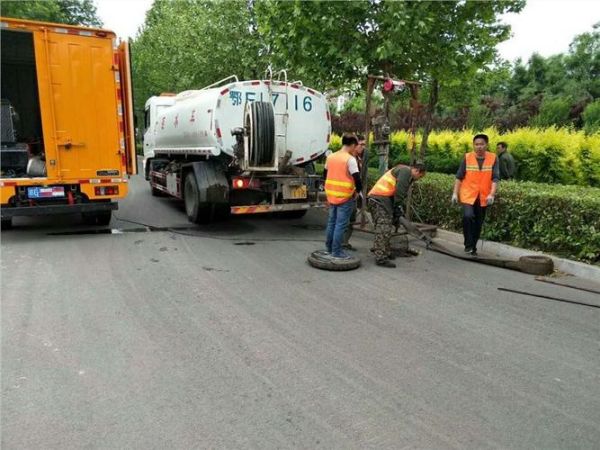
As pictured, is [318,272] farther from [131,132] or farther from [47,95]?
[47,95]

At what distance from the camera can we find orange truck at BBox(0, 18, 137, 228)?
737cm

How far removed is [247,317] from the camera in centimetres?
443

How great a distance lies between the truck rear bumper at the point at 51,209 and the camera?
24.1 ft

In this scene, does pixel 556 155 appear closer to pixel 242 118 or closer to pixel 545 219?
pixel 545 219

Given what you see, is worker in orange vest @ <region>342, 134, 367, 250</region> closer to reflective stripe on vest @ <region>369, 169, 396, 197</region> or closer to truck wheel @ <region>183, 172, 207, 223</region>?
reflective stripe on vest @ <region>369, 169, 396, 197</region>

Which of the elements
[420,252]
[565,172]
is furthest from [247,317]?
[565,172]

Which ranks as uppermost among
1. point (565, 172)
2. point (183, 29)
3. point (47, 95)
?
point (183, 29)

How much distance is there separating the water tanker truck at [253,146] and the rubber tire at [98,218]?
1.42 m

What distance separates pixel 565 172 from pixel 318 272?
745 cm

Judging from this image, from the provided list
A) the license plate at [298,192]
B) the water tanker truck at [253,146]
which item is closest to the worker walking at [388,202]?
the license plate at [298,192]

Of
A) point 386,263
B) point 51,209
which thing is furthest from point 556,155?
point 51,209

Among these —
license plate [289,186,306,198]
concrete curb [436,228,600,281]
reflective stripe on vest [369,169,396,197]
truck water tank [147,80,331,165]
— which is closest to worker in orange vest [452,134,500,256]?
concrete curb [436,228,600,281]

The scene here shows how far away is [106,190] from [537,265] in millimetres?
6380

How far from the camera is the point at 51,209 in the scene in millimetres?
7562
